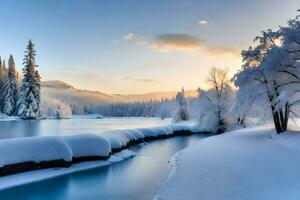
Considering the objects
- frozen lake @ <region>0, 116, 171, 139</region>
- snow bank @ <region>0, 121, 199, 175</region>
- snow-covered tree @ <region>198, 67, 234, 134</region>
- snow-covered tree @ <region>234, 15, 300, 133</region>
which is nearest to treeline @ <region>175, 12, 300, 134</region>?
snow-covered tree @ <region>234, 15, 300, 133</region>

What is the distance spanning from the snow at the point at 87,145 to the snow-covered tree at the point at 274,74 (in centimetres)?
1185

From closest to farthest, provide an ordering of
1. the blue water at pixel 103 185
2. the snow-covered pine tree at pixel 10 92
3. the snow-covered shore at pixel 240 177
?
the snow-covered shore at pixel 240 177
the blue water at pixel 103 185
the snow-covered pine tree at pixel 10 92

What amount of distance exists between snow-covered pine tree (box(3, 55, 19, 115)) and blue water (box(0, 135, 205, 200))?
64794 mm

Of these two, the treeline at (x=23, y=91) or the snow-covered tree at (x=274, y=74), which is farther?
the treeline at (x=23, y=91)

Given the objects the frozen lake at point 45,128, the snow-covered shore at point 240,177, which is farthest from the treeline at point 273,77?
the frozen lake at point 45,128

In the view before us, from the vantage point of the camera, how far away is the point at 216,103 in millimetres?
52219

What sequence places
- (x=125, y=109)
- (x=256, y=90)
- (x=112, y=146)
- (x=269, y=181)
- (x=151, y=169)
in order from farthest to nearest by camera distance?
1. (x=125, y=109)
2. (x=256, y=90)
3. (x=112, y=146)
4. (x=151, y=169)
5. (x=269, y=181)

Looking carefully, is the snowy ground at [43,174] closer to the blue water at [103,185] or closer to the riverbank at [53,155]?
the riverbank at [53,155]

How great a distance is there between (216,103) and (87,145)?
32.8m

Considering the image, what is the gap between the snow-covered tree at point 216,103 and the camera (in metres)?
51.8

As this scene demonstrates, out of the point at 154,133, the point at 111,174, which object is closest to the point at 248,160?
the point at 111,174

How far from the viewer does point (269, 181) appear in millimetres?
12898

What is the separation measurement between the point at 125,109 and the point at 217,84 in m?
147

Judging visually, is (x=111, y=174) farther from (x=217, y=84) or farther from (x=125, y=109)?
(x=125, y=109)
